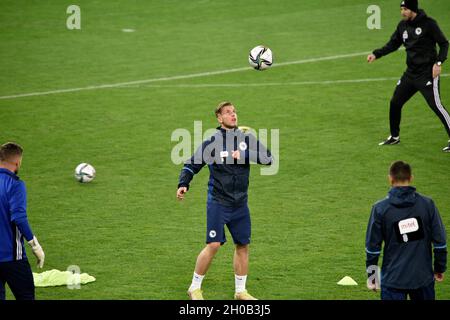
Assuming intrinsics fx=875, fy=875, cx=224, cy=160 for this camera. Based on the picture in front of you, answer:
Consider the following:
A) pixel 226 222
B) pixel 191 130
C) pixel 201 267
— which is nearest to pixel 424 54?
pixel 191 130

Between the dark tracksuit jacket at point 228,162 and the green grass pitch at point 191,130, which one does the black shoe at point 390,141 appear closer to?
the green grass pitch at point 191,130

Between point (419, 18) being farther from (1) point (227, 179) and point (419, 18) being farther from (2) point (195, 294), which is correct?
(2) point (195, 294)

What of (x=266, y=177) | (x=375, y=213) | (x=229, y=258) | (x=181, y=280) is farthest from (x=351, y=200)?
(x=375, y=213)

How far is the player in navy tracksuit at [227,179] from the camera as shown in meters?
10.5

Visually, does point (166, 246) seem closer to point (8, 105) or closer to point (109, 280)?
point (109, 280)

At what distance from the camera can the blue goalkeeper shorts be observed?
34.6 feet

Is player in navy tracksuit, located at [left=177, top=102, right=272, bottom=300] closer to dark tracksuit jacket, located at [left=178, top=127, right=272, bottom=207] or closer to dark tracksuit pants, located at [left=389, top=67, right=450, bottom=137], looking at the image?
dark tracksuit jacket, located at [left=178, top=127, right=272, bottom=207]

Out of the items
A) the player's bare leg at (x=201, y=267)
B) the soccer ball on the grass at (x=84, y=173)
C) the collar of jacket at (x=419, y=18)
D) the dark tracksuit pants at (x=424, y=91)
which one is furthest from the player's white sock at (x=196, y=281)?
the collar of jacket at (x=419, y=18)

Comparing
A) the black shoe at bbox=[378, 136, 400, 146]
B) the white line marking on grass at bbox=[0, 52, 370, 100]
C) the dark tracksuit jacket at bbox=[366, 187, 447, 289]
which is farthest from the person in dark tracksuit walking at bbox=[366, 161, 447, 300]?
the white line marking on grass at bbox=[0, 52, 370, 100]

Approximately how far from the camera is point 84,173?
15883 millimetres

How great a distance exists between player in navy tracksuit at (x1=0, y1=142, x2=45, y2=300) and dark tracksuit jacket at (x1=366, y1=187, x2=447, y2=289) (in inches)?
139

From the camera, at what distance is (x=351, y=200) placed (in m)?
14.8

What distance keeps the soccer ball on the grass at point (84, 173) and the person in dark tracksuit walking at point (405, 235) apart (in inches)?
324
